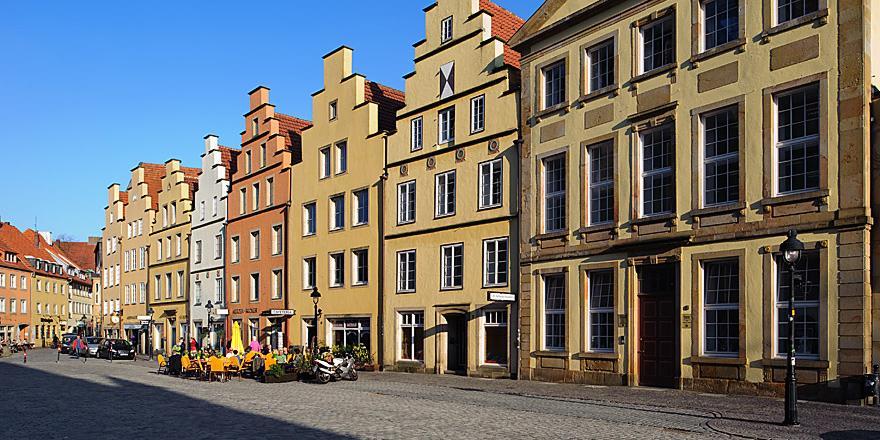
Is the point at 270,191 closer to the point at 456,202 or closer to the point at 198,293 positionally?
the point at 198,293

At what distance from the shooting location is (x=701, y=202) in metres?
23.0

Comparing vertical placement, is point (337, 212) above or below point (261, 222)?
above

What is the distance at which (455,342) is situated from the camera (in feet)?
109

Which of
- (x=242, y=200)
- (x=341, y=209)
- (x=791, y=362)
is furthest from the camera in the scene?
(x=242, y=200)

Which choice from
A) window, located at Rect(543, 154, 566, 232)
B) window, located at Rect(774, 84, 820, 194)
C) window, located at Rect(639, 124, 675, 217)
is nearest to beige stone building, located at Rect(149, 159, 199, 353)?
window, located at Rect(543, 154, 566, 232)

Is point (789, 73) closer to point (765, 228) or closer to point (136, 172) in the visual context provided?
point (765, 228)

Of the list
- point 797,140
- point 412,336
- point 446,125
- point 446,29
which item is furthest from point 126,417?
point 446,29

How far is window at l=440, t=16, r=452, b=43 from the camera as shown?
33531 millimetres

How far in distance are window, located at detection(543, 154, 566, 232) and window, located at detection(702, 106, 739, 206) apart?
5.60 m

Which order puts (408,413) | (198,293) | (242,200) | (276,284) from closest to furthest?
1. (408,413)
2. (276,284)
3. (242,200)
4. (198,293)

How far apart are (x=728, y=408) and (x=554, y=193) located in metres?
10.9

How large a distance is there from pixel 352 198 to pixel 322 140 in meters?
4.01

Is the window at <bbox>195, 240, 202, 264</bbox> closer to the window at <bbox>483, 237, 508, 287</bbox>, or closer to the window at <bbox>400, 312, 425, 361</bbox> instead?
the window at <bbox>400, 312, 425, 361</bbox>

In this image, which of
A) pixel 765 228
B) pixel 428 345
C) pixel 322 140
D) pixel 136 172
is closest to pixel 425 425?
pixel 765 228
